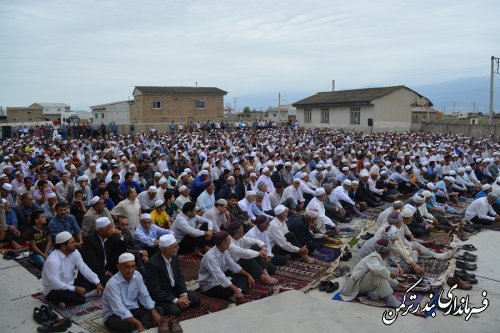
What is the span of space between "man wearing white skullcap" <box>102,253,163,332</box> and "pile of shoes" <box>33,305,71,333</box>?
41 cm

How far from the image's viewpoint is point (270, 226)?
6340 millimetres

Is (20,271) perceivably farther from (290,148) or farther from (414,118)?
(414,118)

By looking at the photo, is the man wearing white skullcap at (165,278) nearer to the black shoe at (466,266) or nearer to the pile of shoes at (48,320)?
the pile of shoes at (48,320)

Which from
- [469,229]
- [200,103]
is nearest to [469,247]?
[469,229]

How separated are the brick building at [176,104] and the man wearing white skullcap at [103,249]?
98.7ft

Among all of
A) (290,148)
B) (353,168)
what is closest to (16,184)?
(353,168)

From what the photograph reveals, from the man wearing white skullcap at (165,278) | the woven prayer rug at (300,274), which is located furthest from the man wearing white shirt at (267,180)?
→ the man wearing white skullcap at (165,278)

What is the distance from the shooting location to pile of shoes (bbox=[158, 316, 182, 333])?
4.09m

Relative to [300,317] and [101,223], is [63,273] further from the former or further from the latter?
[300,317]

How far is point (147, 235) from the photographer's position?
598 cm

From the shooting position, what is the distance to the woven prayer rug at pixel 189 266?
5840 mm

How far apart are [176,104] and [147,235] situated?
3032 cm

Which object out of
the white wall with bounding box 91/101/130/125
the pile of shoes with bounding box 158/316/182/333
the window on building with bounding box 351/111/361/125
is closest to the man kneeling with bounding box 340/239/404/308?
the pile of shoes with bounding box 158/316/182/333

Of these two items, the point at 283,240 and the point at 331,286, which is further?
the point at 283,240
